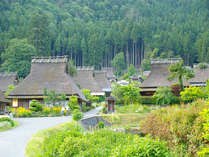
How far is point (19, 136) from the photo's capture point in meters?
16.9

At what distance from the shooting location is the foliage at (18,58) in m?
68.4

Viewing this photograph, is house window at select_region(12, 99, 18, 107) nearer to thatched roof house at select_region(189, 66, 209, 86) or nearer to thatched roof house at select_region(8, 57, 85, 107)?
thatched roof house at select_region(8, 57, 85, 107)

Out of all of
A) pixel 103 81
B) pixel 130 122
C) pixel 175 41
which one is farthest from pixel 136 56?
pixel 130 122

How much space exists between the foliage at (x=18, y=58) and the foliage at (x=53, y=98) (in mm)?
35968

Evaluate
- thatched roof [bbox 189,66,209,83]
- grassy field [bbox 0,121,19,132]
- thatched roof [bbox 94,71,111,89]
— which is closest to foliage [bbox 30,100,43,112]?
grassy field [bbox 0,121,19,132]

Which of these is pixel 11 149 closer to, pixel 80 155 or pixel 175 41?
pixel 80 155

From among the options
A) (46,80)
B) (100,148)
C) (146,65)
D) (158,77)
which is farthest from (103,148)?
(146,65)

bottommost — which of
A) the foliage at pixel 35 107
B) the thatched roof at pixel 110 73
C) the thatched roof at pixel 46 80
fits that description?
the foliage at pixel 35 107

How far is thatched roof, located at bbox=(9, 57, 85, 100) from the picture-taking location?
34.8 meters

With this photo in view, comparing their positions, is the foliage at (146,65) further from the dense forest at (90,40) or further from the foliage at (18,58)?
the foliage at (18,58)

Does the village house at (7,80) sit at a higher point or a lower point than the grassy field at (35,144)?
higher

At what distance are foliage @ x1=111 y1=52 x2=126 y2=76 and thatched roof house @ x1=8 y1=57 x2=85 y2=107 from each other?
51553 millimetres

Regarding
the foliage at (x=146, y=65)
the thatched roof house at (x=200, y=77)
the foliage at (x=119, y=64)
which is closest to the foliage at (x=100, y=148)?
the thatched roof house at (x=200, y=77)

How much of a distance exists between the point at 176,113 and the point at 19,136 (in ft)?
26.2
